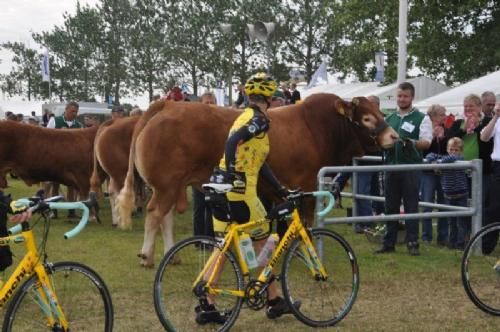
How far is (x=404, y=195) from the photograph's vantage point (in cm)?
917

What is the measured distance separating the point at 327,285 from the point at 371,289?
1436mm

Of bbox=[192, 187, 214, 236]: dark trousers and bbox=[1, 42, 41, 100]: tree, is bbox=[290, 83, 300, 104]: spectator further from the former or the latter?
bbox=[1, 42, 41, 100]: tree

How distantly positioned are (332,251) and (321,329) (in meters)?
0.72

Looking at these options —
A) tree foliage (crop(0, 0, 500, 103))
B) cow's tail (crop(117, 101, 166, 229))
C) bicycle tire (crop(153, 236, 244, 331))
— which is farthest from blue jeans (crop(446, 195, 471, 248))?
tree foliage (crop(0, 0, 500, 103))

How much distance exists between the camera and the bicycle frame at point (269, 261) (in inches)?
216

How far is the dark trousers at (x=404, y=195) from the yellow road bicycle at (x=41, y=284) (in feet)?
17.0

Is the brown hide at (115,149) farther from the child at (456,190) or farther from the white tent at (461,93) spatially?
the white tent at (461,93)

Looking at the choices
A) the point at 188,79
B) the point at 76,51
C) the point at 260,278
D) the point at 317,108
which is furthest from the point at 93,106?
the point at 260,278

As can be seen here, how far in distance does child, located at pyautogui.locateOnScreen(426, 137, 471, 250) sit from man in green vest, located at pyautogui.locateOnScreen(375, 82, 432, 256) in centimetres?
58

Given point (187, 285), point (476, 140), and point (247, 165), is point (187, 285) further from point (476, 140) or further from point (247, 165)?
point (476, 140)

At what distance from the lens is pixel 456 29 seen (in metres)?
A: 31.5

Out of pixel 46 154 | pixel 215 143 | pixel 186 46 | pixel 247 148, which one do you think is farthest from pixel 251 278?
pixel 186 46

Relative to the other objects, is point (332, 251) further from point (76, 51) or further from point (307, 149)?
point (76, 51)

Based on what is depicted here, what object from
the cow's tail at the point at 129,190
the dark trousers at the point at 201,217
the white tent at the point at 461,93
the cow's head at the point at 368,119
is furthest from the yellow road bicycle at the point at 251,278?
the white tent at the point at 461,93
